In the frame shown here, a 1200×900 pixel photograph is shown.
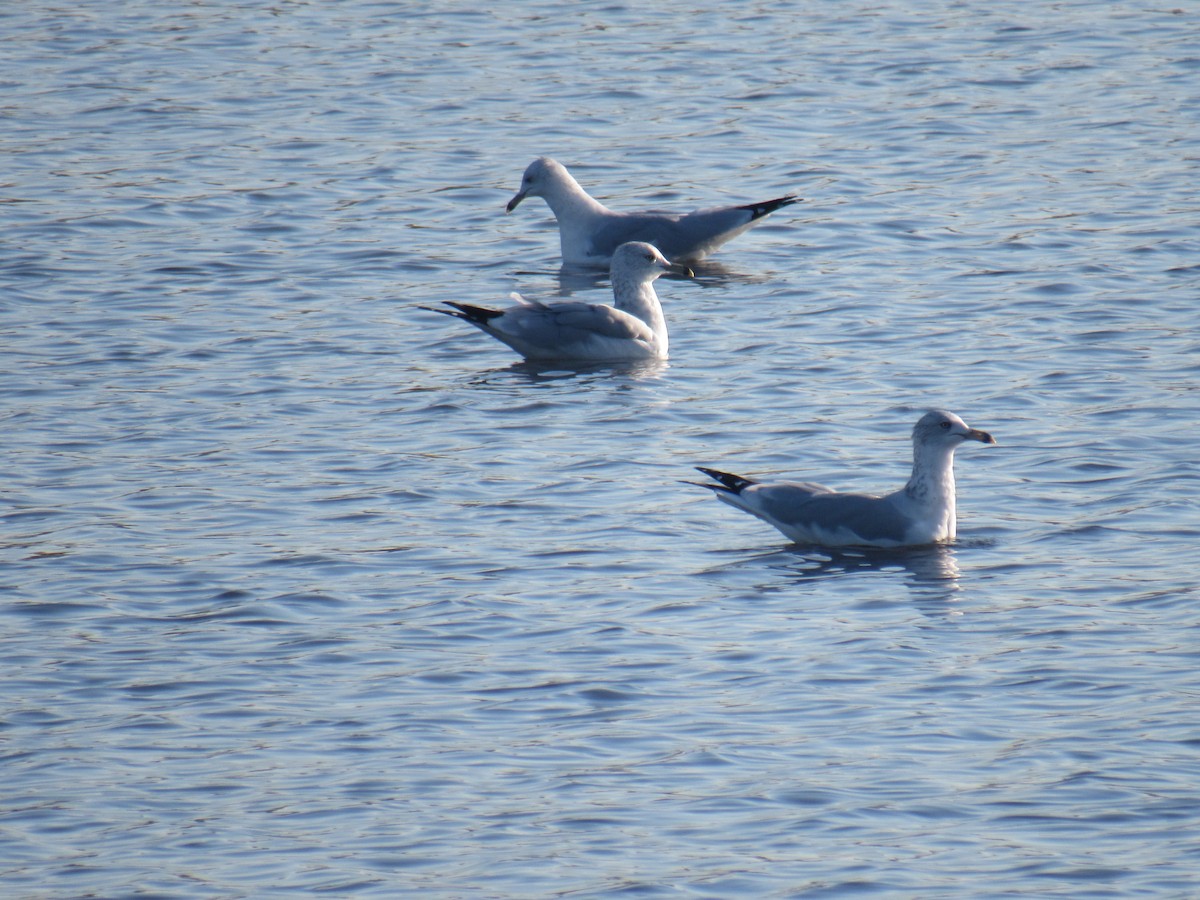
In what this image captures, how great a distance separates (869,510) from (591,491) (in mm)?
1735

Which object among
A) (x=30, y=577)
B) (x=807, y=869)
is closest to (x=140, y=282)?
(x=30, y=577)

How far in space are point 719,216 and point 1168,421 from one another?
5.65m

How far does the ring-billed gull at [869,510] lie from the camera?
10.3 meters

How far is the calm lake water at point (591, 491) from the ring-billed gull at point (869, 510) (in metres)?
0.13

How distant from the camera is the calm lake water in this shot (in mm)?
7469

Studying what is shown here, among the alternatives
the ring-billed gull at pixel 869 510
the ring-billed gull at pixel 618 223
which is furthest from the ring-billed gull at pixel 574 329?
the ring-billed gull at pixel 869 510

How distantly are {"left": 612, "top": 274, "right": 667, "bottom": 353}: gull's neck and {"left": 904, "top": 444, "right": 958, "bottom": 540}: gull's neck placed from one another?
4246 millimetres

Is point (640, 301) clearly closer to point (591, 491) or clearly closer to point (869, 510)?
point (591, 491)

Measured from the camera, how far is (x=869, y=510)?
10312mm

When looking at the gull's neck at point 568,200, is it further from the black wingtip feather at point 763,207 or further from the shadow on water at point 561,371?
the shadow on water at point 561,371

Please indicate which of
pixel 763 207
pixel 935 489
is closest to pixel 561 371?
pixel 763 207

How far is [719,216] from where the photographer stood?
664 inches

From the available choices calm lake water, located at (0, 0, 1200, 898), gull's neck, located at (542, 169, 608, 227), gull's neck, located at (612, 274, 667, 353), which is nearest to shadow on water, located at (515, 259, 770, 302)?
calm lake water, located at (0, 0, 1200, 898)

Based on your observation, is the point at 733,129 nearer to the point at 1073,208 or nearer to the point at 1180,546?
the point at 1073,208
